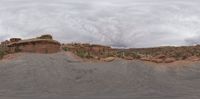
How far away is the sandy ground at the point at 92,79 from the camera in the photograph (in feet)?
115

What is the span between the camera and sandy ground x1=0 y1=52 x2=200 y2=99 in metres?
34.9

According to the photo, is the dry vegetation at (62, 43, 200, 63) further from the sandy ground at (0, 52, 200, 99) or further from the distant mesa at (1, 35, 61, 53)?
the sandy ground at (0, 52, 200, 99)

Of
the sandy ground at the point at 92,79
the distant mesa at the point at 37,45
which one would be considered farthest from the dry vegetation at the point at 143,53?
the sandy ground at the point at 92,79

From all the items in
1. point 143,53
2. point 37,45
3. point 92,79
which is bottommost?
point 92,79

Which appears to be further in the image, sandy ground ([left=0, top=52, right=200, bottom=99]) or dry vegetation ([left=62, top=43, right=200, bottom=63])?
dry vegetation ([left=62, top=43, right=200, bottom=63])

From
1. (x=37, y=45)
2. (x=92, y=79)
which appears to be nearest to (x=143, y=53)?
(x=37, y=45)

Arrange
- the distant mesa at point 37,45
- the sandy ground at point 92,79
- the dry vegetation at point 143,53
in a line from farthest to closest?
the distant mesa at point 37,45
the dry vegetation at point 143,53
the sandy ground at point 92,79

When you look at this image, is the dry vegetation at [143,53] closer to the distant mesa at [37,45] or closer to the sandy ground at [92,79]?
the distant mesa at [37,45]

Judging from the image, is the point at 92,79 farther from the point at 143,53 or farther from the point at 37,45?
the point at 143,53

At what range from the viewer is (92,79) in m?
38.4

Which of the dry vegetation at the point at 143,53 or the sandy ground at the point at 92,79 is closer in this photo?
the sandy ground at the point at 92,79

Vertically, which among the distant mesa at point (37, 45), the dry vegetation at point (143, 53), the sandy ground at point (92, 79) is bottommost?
the sandy ground at point (92, 79)

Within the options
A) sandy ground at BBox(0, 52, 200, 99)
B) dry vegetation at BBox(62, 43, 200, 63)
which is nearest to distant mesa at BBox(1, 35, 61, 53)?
dry vegetation at BBox(62, 43, 200, 63)

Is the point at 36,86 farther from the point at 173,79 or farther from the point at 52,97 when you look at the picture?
the point at 173,79
